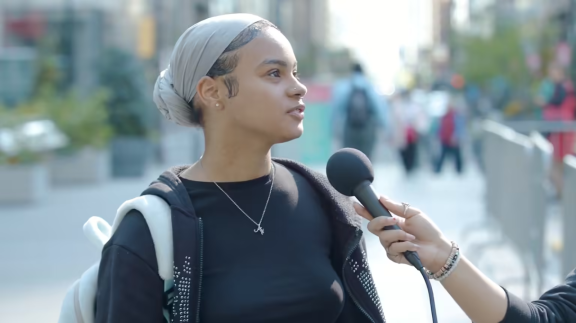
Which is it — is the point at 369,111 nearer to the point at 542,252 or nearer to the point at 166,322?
the point at 542,252

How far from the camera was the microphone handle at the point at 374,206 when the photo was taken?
2.12 m

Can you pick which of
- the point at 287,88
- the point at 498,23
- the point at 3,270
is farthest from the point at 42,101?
the point at 498,23

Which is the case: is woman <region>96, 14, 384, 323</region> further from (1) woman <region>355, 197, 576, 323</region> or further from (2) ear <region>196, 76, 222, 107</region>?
(1) woman <region>355, 197, 576, 323</region>

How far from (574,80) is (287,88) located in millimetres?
18455

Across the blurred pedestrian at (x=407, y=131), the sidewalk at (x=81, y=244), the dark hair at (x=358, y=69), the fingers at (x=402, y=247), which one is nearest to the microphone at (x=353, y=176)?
the fingers at (x=402, y=247)

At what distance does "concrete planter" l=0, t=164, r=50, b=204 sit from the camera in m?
13.1

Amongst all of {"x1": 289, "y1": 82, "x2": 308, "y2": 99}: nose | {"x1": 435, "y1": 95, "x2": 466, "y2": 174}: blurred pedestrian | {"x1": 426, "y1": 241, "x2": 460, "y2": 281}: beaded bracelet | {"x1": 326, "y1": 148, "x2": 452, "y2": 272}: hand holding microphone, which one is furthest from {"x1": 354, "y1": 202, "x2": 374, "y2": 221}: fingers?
{"x1": 435, "y1": 95, "x2": 466, "y2": 174}: blurred pedestrian

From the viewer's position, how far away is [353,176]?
2318mm

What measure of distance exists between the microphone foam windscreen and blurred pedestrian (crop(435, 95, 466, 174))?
48.6ft

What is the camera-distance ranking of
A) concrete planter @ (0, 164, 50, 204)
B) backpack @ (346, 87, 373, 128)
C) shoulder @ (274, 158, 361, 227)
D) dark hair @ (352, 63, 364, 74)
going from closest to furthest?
1. shoulder @ (274, 158, 361, 227)
2. concrete planter @ (0, 164, 50, 204)
3. backpack @ (346, 87, 373, 128)
4. dark hair @ (352, 63, 364, 74)

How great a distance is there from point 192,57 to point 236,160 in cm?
30

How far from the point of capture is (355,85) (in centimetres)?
1325

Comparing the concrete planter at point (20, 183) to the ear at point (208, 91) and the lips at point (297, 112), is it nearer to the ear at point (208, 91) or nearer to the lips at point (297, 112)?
Answer: the ear at point (208, 91)

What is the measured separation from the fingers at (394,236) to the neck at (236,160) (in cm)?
50
